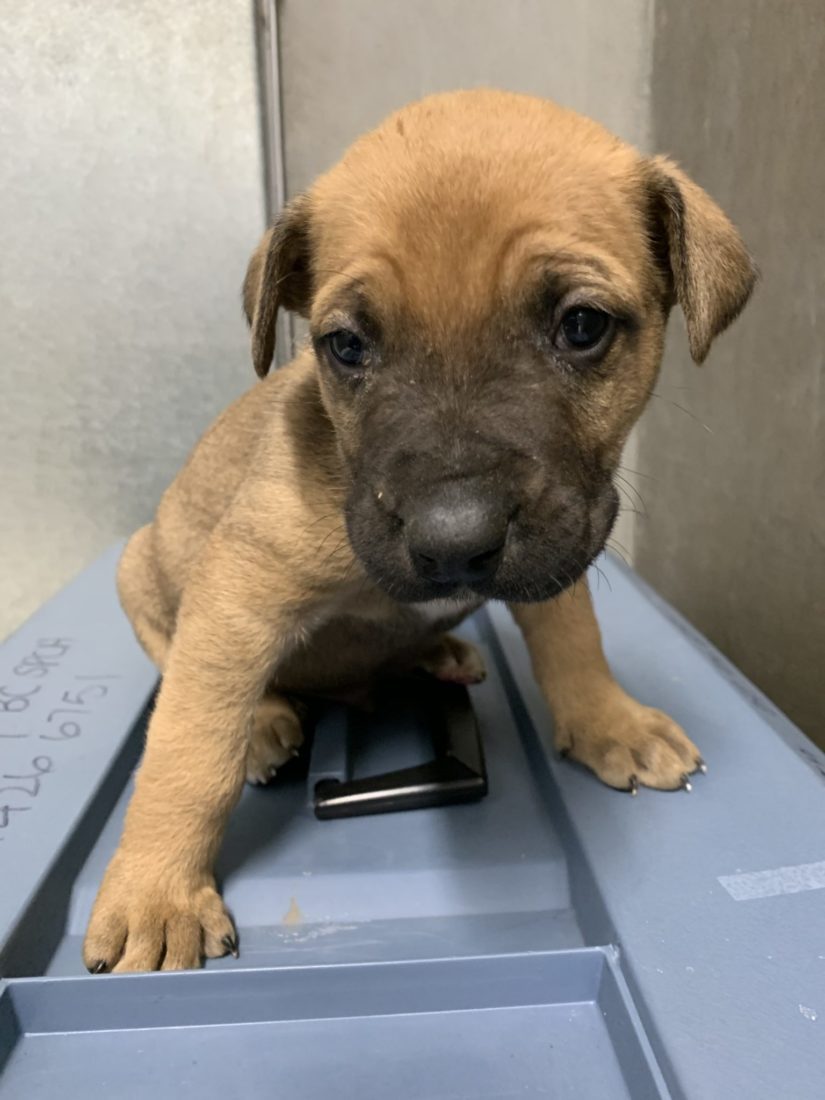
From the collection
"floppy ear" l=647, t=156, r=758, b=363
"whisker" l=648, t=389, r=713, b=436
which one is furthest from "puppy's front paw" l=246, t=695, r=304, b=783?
"whisker" l=648, t=389, r=713, b=436

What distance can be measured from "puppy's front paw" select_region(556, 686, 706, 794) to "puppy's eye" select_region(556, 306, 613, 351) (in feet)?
3.27

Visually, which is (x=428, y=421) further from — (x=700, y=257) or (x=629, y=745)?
(x=629, y=745)

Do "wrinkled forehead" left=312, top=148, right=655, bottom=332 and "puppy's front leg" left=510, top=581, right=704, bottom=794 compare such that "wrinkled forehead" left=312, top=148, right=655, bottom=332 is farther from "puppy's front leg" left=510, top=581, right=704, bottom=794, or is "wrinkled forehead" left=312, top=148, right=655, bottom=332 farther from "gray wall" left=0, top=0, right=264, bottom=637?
"gray wall" left=0, top=0, right=264, bottom=637

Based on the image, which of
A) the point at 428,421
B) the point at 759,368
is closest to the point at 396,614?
the point at 428,421

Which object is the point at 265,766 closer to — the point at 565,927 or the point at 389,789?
the point at 389,789

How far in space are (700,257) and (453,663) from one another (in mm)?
1430

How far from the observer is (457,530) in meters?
1.28

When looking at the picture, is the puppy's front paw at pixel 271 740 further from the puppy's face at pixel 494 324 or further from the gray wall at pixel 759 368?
the gray wall at pixel 759 368

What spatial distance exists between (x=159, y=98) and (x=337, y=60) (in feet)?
2.51

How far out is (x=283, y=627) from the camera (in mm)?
→ 1850

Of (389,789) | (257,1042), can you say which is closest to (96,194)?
(389,789)

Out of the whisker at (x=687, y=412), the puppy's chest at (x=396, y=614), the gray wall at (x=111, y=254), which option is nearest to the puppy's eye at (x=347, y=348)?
the puppy's chest at (x=396, y=614)

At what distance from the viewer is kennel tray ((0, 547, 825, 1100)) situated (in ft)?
4.74

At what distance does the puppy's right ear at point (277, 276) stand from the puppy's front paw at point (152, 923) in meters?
1.08
